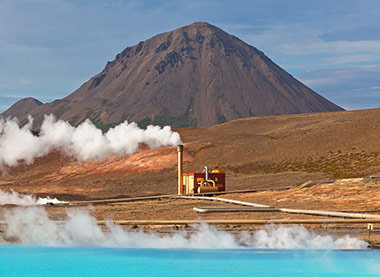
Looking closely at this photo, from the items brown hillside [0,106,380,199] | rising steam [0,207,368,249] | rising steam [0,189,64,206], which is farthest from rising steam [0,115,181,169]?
rising steam [0,207,368,249]

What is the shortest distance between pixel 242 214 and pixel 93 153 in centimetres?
7639

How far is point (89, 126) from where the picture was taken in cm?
10644

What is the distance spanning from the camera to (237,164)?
Answer: 86.8 m

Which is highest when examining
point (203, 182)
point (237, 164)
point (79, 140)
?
point (79, 140)

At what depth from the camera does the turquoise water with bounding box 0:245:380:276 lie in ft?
57.9

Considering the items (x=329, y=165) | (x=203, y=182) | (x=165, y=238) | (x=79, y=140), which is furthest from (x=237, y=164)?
(x=165, y=238)

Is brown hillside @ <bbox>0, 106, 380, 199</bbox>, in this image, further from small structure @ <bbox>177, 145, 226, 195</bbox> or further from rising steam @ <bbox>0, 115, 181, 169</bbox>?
small structure @ <bbox>177, 145, 226, 195</bbox>

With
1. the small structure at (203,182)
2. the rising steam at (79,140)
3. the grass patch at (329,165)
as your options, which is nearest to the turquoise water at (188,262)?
the small structure at (203,182)

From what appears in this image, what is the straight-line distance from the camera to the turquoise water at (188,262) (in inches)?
695

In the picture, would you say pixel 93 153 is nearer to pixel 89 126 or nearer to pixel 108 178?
pixel 89 126

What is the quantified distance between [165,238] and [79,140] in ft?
292

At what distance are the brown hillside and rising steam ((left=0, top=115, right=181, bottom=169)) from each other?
2207 mm

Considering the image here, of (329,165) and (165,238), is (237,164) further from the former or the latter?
(165,238)

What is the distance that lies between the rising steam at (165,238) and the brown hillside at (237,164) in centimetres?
4203
